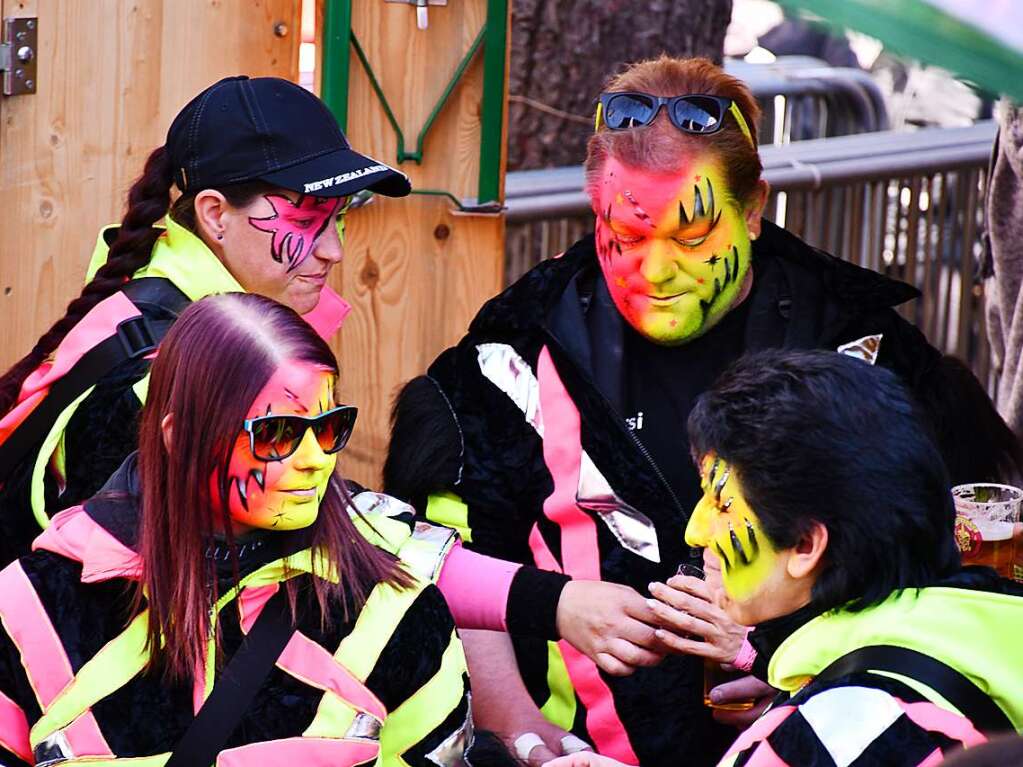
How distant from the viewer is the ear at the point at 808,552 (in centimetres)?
243

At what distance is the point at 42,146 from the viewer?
14.2 ft

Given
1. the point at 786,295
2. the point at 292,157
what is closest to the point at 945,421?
the point at 786,295

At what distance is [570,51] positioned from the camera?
Result: 6.57 metres

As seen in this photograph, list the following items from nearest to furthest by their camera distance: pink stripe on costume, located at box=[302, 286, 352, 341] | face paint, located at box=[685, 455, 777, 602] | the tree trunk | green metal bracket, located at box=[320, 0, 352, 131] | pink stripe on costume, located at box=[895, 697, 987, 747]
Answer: pink stripe on costume, located at box=[895, 697, 987, 747] → face paint, located at box=[685, 455, 777, 602] → pink stripe on costume, located at box=[302, 286, 352, 341] → green metal bracket, located at box=[320, 0, 352, 131] → the tree trunk

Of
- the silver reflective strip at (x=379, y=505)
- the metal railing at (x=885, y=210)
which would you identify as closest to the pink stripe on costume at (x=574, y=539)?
the silver reflective strip at (x=379, y=505)

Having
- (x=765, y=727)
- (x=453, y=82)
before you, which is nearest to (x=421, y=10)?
(x=453, y=82)

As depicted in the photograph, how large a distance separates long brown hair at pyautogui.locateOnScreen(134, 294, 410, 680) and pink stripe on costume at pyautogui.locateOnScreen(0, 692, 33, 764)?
0.74ft

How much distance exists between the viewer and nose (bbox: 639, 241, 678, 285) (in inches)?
132

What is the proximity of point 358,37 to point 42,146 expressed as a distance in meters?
0.83

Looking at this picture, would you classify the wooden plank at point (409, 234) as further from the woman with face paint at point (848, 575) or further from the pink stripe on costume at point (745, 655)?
the woman with face paint at point (848, 575)

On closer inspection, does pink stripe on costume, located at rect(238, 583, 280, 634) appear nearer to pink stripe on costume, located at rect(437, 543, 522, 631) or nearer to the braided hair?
pink stripe on costume, located at rect(437, 543, 522, 631)

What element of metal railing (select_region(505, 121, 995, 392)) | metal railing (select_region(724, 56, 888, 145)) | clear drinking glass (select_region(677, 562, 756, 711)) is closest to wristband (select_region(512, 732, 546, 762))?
clear drinking glass (select_region(677, 562, 756, 711))

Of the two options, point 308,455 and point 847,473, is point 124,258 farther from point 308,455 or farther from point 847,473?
point 847,473

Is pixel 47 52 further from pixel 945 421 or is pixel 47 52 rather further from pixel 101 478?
pixel 945 421
